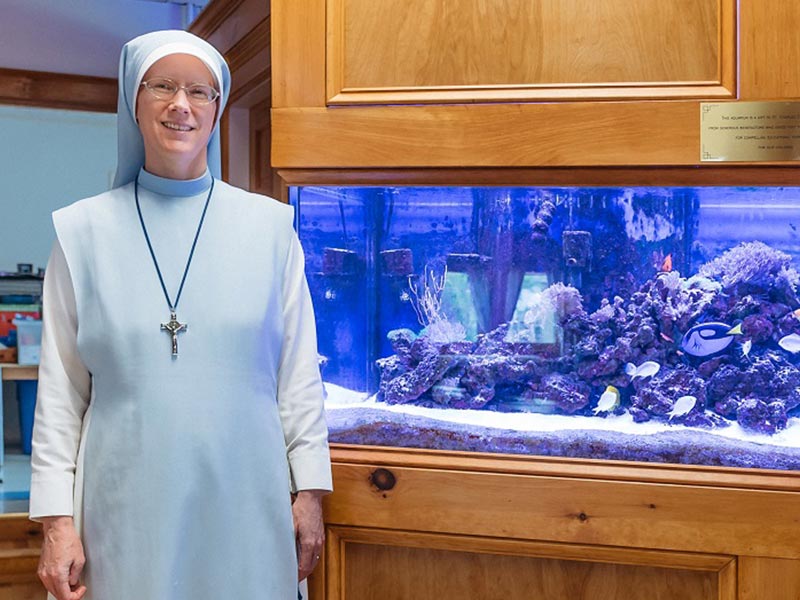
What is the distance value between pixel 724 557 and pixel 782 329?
447 mm

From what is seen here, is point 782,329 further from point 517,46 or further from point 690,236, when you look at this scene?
point 517,46

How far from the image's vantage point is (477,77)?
1705 millimetres

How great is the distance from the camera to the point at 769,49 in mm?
1604

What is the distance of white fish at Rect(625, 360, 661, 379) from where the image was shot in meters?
1.66

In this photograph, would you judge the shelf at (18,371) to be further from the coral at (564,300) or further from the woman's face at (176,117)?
the coral at (564,300)

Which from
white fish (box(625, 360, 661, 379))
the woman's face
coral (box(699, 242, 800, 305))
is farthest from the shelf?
coral (box(699, 242, 800, 305))

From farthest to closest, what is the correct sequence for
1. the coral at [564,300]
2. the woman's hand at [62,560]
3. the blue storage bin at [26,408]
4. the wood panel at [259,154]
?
the blue storage bin at [26,408] < the wood panel at [259,154] < the coral at [564,300] < the woman's hand at [62,560]

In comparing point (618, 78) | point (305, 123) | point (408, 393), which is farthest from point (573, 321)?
point (305, 123)

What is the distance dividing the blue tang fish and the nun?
737 mm

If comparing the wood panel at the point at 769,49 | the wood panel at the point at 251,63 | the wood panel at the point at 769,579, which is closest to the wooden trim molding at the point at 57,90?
the wood panel at the point at 251,63

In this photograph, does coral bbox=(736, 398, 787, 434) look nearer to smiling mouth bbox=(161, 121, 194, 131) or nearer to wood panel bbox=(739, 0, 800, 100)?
wood panel bbox=(739, 0, 800, 100)

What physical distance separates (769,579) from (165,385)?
3.84 feet

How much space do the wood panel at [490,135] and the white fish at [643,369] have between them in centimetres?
39

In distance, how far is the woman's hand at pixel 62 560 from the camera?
1.46 m
